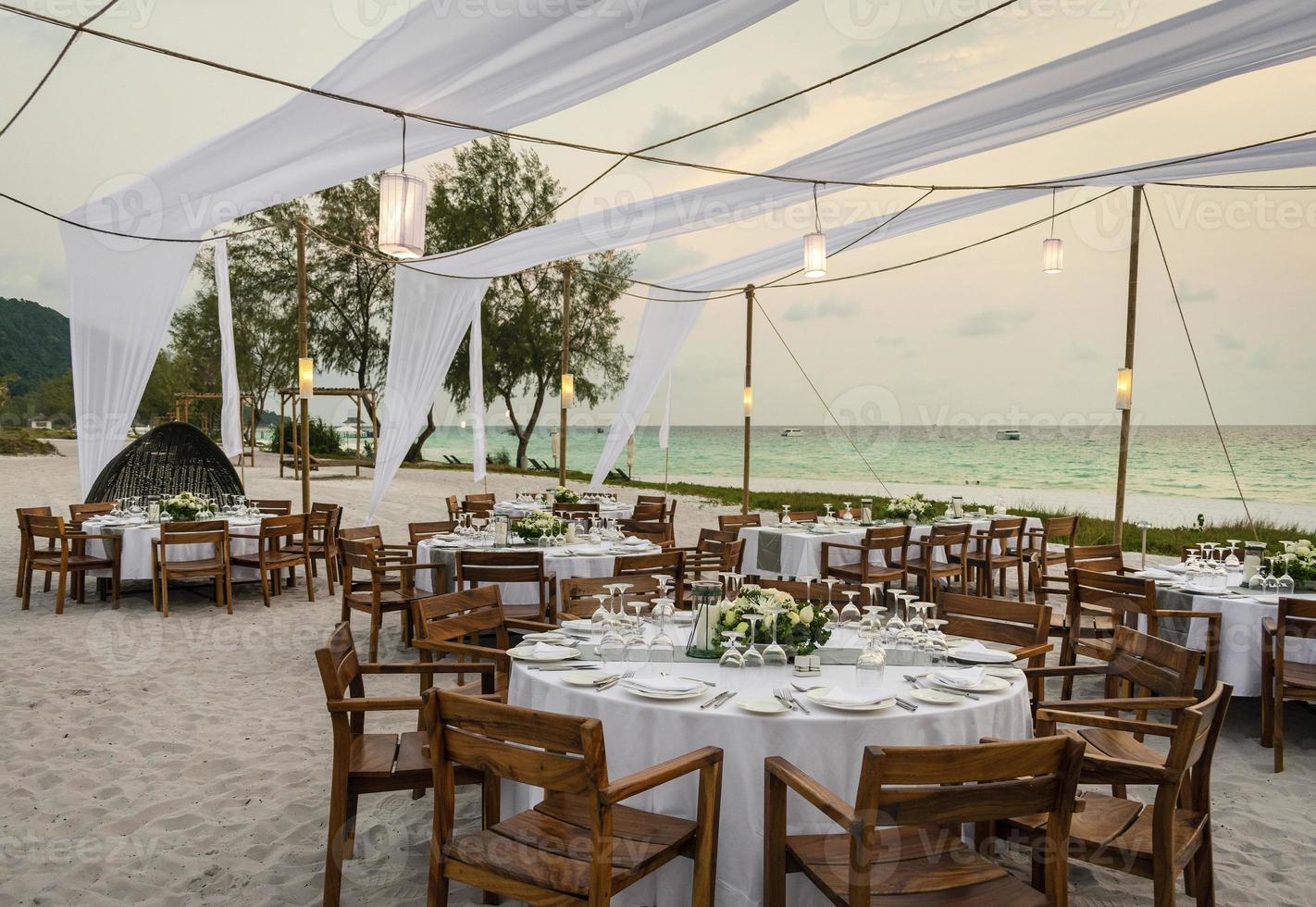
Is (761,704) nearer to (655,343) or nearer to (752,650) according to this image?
(752,650)

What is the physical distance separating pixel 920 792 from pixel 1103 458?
4107 cm

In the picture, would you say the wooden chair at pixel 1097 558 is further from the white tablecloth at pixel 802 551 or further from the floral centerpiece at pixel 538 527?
the floral centerpiece at pixel 538 527

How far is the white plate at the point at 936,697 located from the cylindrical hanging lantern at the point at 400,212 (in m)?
3.48

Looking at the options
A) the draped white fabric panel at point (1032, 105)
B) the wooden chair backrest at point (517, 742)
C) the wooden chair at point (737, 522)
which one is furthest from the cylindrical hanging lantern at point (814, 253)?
the wooden chair backrest at point (517, 742)

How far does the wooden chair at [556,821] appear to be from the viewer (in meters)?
1.98

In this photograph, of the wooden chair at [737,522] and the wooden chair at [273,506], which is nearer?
the wooden chair at [737,522]

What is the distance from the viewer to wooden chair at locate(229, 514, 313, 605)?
7738 mm

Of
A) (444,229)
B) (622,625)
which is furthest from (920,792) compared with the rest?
(444,229)

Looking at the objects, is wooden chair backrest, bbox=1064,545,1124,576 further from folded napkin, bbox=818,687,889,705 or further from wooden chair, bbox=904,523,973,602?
folded napkin, bbox=818,687,889,705

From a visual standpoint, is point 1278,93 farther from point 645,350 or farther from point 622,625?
point 622,625

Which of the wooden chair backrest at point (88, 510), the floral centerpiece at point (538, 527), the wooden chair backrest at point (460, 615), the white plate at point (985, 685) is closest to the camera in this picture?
the white plate at point (985, 685)

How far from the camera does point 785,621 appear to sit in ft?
10.1

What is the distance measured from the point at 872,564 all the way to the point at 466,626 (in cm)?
510

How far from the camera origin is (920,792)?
1867 mm
